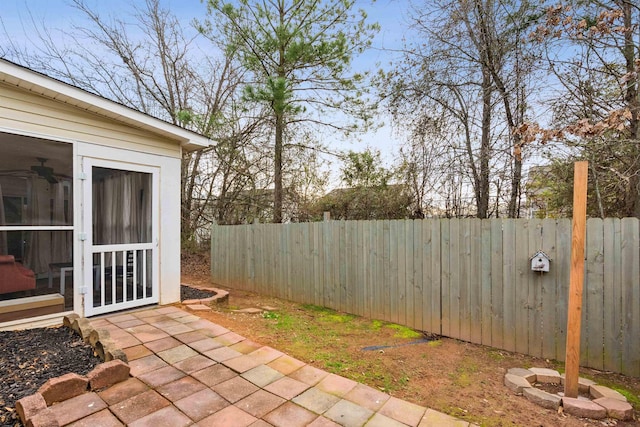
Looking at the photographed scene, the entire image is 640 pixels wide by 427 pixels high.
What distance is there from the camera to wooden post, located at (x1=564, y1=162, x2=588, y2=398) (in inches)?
93.1

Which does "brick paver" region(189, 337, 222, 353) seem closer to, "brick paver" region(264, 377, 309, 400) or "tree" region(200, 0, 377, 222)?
"brick paver" region(264, 377, 309, 400)

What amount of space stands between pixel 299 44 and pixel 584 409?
6993 millimetres

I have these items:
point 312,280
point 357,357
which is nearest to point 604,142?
point 357,357

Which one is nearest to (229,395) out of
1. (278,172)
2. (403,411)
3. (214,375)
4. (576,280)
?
(214,375)

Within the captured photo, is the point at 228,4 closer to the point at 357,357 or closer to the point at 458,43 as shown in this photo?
the point at 458,43

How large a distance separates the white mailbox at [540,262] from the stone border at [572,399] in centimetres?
92

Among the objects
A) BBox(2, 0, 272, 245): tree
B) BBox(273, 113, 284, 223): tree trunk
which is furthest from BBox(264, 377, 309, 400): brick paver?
BBox(2, 0, 272, 245): tree

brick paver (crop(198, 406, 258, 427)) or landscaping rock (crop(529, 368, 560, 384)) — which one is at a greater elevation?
brick paver (crop(198, 406, 258, 427))

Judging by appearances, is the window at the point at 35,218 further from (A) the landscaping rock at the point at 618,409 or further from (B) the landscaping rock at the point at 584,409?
(A) the landscaping rock at the point at 618,409

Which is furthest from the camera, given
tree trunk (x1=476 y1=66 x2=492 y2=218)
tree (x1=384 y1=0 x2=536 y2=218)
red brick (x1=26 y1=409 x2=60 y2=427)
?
tree trunk (x1=476 y1=66 x2=492 y2=218)

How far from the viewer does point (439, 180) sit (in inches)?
237

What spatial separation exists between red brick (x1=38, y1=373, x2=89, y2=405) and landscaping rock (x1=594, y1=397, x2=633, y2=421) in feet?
11.7

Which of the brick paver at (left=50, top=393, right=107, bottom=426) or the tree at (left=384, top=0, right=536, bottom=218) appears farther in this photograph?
the tree at (left=384, top=0, right=536, bottom=218)

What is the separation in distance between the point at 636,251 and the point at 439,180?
11.1 ft
